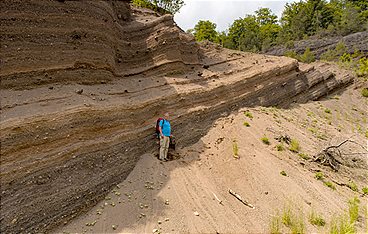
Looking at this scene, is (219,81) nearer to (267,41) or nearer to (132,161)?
(132,161)

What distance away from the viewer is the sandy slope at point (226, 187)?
583 cm

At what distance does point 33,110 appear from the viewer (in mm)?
5465

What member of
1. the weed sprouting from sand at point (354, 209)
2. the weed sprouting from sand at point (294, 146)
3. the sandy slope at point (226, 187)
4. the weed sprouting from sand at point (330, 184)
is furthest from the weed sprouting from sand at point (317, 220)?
the weed sprouting from sand at point (294, 146)

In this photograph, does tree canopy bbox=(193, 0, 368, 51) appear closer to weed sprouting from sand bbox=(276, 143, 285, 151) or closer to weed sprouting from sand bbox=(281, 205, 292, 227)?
weed sprouting from sand bbox=(276, 143, 285, 151)

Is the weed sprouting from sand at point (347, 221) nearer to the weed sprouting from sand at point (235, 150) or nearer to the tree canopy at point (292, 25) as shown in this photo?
the weed sprouting from sand at point (235, 150)

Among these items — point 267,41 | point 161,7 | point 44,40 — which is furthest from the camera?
point 267,41

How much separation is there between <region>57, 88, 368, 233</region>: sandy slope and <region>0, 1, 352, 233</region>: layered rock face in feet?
1.58

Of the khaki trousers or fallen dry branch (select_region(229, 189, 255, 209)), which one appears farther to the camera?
the khaki trousers

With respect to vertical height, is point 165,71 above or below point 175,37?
below

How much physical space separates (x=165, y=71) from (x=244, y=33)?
33.5m

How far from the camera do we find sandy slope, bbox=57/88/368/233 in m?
5.83

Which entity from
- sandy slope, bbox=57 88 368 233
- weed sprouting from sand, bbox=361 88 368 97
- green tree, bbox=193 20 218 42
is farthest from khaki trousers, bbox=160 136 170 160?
green tree, bbox=193 20 218 42

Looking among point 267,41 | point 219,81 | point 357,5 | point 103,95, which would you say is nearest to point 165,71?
point 219,81

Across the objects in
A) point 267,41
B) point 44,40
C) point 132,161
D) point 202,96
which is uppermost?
point 267,41
